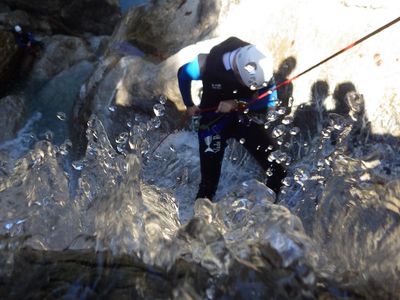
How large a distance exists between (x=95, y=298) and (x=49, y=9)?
1034cm

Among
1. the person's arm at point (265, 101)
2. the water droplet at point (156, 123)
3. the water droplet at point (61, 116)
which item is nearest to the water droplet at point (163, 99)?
the water droplet at point (156, 123)

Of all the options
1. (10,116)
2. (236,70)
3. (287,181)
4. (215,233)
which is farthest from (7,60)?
(215,233)

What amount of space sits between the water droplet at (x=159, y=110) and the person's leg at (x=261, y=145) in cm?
177

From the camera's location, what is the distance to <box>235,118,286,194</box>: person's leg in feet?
13.5

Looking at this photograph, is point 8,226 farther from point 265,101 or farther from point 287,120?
point 287,120

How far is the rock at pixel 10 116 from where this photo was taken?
23.7 feet

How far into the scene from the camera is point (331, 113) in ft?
14.1

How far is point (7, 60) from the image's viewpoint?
28.3 ft

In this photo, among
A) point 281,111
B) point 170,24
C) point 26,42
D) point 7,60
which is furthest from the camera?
point 26,42

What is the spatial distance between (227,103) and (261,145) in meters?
0.55

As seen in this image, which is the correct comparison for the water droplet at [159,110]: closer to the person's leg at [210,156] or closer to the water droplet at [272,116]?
the person's leg at [210,156]

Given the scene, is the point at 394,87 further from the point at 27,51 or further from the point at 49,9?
the point at 49,9

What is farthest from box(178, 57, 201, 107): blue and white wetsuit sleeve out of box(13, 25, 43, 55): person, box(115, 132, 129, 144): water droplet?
box(13, 25, 43, 55): person

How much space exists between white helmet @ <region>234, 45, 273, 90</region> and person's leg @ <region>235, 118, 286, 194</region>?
491 millimetres
